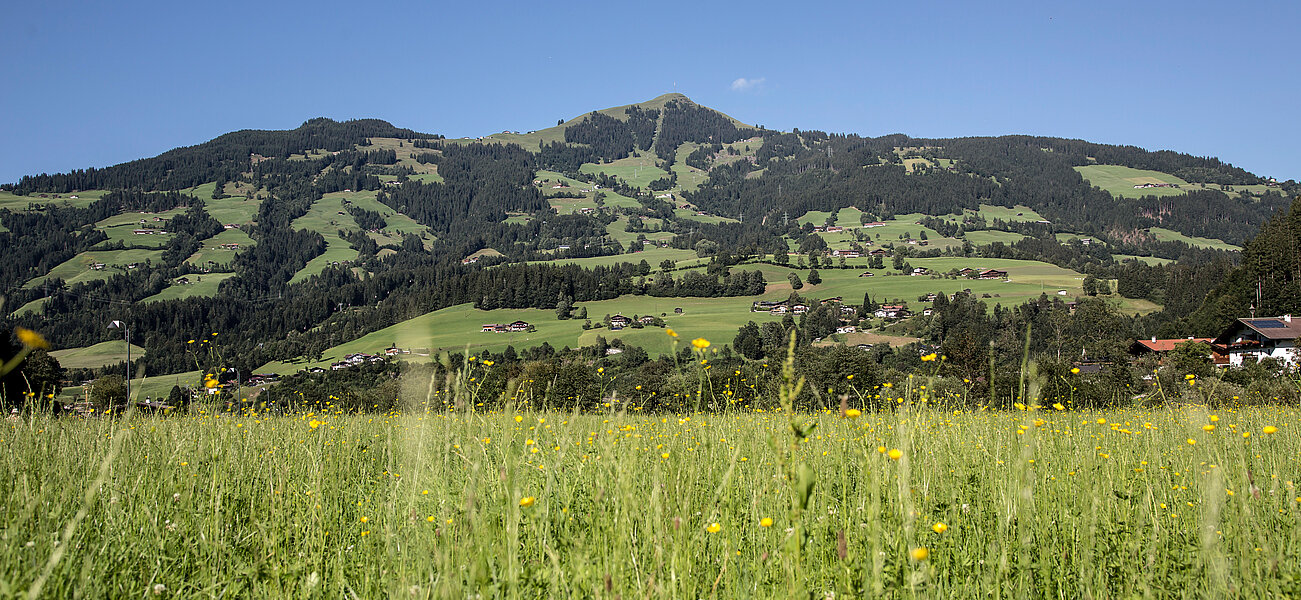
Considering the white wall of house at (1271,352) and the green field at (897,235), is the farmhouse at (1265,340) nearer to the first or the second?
the white wall of house at (1271,352)

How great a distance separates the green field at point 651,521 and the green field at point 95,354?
3600 inches

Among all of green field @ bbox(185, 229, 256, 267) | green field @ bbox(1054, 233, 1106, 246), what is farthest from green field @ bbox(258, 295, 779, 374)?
green field @ bbox(1054, 233, 1106, 246)

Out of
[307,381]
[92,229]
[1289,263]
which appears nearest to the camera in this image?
[307,381]

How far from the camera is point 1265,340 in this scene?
49719 mm

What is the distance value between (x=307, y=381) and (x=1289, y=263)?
78486 millimetres

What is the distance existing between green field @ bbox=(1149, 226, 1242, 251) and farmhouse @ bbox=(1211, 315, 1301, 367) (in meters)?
132

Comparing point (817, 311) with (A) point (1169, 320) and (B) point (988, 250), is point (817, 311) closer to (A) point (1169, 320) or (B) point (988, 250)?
(A) point (1169, 320)

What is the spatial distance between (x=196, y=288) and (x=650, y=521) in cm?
17118

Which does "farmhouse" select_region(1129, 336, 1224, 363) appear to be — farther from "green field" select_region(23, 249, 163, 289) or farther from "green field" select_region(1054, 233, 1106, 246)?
"green field" select_region(23, 249, 163, 289)

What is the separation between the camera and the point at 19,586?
2.24 metres

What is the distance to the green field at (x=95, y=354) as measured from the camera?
77.6 m

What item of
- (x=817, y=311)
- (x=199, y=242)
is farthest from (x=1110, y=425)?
(x=199, y=242)

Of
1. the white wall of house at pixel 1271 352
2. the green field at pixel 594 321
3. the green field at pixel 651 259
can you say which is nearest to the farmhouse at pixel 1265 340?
the white wall of house at pixel 1271 352

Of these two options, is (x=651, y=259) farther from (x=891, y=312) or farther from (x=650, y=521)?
(x=650, y=521)
